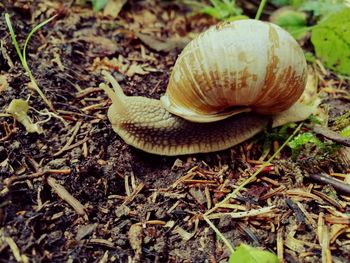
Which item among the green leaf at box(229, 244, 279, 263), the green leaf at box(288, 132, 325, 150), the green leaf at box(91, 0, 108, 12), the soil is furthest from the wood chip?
the green leaf at box(91, 0, 108, 12)

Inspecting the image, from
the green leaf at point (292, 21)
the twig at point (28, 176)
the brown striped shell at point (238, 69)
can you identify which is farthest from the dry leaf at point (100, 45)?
the green leaf at point (292, 21)

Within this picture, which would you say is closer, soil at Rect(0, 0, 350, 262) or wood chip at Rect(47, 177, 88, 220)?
soil at Rect(0, 0, 350, 262)

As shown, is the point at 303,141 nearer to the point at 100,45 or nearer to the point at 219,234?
the point at 219,234

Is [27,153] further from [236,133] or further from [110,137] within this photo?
[236,133]

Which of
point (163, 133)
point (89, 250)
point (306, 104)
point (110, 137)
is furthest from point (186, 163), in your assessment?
point (306, 104)

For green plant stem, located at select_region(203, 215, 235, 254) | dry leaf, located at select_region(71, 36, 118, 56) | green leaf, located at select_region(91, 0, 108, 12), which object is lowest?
green plant stem, located at select_region(203, 215, 235, 254)

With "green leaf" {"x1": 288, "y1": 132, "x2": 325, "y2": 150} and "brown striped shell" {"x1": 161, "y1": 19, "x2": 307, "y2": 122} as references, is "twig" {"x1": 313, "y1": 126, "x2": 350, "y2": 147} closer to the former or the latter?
"green leaf" {"x1": 288, "y1": 132, "x2": 325, "y2": 150}

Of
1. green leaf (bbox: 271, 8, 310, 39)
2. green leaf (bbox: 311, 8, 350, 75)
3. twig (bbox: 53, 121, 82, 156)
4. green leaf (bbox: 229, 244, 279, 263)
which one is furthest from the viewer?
green leaf (bbox: 271, 8, 310, 39)
